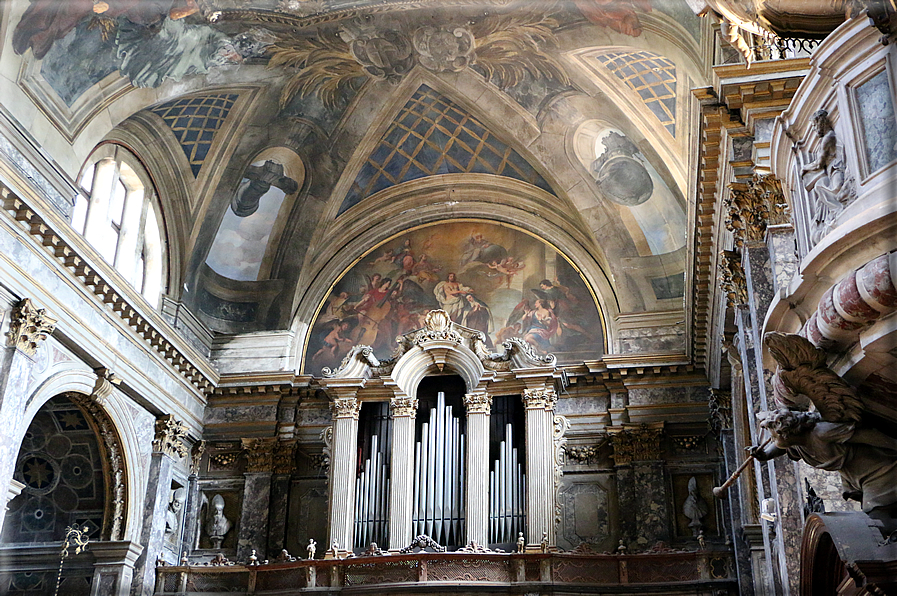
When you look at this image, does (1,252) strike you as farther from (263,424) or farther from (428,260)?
(428,260)

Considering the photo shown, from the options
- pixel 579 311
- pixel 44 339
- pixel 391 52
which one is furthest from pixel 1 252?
pixel 579 311

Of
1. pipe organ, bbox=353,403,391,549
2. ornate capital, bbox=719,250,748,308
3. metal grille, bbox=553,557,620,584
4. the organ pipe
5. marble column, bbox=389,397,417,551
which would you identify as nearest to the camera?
ornate capital, bbox=719,250,748,308

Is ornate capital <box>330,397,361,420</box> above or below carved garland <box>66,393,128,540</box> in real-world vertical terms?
above

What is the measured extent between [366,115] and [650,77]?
20.3 feet

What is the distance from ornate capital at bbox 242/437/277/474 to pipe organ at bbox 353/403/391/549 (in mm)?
2026

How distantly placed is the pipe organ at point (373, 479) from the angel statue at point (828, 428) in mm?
11561

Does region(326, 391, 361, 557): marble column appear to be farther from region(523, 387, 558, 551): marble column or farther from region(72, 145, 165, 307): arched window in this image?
region(72, 145, 165, 307): arched window

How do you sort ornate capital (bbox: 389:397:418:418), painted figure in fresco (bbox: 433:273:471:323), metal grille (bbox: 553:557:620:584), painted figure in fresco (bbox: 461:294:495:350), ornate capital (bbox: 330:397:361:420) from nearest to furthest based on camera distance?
metal grille (bbox: 553:557:620:584) < ornate capital (bbox: 389:397:418:418) < ornate capital (bbox: 330:397:361:420) < painted figure in fresco (bbox: 461:294:495:350) < painted figure in fresco (bbox: 433:273:471:323)

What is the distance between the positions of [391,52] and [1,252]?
8550 millimetres

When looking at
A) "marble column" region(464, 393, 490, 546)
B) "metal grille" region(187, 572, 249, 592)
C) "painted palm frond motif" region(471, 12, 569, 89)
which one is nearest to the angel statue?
"marble column" region(464, 393, 490, 546)

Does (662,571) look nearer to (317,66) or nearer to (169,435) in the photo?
(169,435)

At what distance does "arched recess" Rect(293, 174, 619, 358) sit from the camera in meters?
20.7

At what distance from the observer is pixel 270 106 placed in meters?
19.1

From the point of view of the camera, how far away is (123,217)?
1795cm
